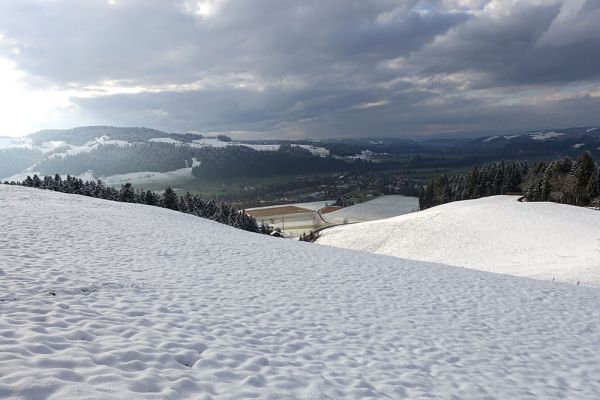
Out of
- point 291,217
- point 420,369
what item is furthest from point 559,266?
point 291,217

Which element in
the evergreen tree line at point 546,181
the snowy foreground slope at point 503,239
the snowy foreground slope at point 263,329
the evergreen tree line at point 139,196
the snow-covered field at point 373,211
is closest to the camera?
the snowy foreground slope at point 263,329

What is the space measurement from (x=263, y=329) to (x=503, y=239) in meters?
48.2

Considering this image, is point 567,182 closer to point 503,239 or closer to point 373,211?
point 503,239

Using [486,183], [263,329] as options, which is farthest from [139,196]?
[486,183]

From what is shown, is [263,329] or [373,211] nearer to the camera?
[263,329]

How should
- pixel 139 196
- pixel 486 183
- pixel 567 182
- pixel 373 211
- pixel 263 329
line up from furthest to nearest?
pixel 373 211 < pixel 486 183 < pixel 139 196 < pixel 567 182 < pixel 263 329

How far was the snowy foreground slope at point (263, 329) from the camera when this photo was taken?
6410 mm

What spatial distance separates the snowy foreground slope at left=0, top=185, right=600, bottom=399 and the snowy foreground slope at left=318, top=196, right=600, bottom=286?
59.6 ft

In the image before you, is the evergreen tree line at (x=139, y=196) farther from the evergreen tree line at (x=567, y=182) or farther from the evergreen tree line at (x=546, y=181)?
the evergreen tree line at (x=546, y=181)

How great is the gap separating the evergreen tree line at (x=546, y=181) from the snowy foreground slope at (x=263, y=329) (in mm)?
67581

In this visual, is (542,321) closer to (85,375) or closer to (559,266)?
(85,375)

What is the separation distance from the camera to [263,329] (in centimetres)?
985

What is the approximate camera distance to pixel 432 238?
179 ft

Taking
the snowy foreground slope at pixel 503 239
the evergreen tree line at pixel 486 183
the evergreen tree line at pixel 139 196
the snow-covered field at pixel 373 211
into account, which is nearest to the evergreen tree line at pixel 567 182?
the snowy foreground slope at pixel 503 239
